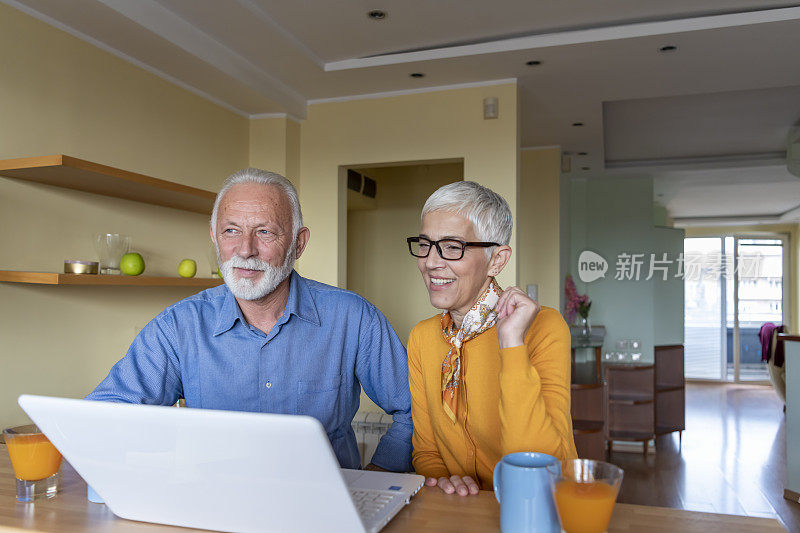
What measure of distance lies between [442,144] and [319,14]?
1.25 m

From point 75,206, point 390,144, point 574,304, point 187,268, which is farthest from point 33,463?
point 574,304

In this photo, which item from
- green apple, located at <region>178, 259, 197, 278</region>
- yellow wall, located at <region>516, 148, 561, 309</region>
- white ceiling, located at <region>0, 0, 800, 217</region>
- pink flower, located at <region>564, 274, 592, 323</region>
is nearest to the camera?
white ceiling, located at <region>0, 0, 800, 217</region>

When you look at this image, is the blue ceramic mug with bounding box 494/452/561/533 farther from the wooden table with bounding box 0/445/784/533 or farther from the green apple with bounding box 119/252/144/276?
the green apple with bounding box 119/252/144/276

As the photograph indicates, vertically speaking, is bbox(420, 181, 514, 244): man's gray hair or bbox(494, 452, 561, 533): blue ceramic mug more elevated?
bbox(420, 181, 514, 244): man's gray hair

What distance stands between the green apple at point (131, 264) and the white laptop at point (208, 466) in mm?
2012

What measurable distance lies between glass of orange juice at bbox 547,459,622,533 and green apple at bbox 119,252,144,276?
242 centimetres

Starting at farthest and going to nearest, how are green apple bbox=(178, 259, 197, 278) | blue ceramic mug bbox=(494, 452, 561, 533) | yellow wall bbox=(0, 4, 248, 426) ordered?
1. green apple bbox=(178, 259, 197, 278)
2. yellow wall bbox=(0, 4, 248, 426)
3. blue ceramic mug bbox=(494, 452, 561, 533)

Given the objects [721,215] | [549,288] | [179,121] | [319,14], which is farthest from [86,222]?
[721,215]

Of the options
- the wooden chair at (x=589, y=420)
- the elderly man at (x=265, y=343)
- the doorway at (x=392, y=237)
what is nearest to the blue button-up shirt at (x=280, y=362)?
the elderly man at (x=265, y=343)

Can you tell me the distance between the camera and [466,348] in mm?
1472

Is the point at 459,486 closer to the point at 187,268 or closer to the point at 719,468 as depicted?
the point at 187,268

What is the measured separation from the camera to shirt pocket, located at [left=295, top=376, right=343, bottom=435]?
158 cm

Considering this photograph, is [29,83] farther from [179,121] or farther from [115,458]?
[115,458]

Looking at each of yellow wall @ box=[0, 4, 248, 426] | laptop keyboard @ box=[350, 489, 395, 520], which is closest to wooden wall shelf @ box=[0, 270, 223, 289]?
yellow wall @ box=[0, 4, 248, 426]
